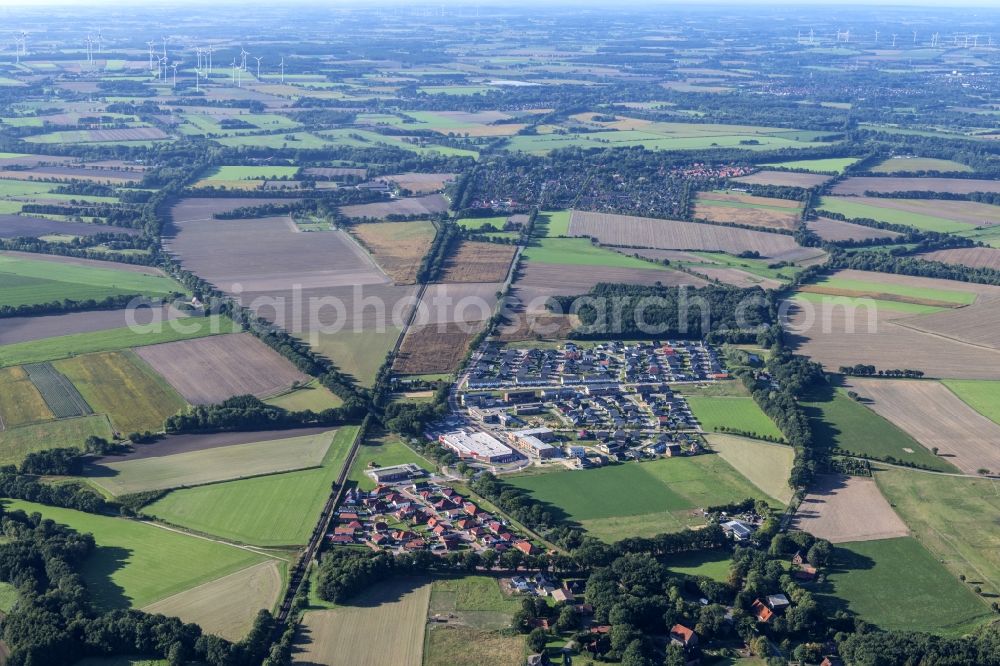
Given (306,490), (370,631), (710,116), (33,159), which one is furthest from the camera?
(710,116)

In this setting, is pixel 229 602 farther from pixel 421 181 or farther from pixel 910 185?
pixel 910 185

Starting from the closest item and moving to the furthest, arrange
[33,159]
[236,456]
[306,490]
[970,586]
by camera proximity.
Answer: [970,586] < [306,490] < [236,456] < [33,159]

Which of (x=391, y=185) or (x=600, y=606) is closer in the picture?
(x=600, y=606)

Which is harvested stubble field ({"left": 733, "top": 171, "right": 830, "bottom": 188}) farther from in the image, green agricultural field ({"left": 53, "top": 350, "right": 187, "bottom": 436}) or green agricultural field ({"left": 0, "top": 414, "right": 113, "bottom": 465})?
green agricultural field ({"left": 0, "top": 414, "right": 113, "bottom": 465})

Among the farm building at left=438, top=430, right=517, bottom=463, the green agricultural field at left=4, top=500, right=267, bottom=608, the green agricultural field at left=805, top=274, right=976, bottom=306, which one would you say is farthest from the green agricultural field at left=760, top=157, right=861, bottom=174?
the green agricultural field at left=4, top=500, right=267, bottom=608

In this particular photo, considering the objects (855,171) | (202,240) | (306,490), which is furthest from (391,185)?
(306,490)

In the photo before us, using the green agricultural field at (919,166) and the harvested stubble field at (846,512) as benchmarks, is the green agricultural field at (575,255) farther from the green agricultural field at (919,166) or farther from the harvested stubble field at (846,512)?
the green agricultural field at (919,166)

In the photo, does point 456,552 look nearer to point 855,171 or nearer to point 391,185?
point 391,185
